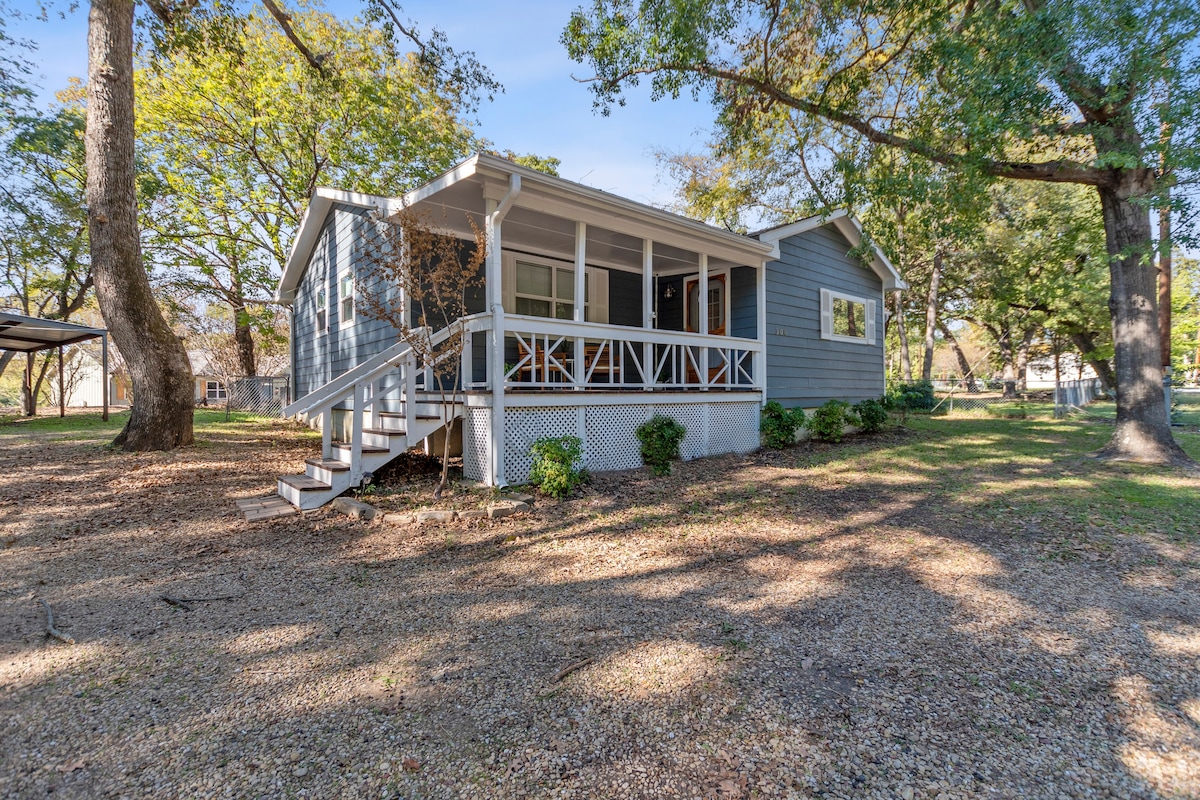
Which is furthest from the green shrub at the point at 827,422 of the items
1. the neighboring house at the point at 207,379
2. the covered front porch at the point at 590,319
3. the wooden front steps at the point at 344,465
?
the neighboring house at the point at 207,379

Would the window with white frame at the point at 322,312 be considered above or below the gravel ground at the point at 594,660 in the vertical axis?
above

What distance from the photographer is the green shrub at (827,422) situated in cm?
1035

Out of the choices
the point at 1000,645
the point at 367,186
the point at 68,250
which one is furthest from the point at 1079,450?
the point at 68,250

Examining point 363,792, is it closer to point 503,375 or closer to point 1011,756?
point 1011,756

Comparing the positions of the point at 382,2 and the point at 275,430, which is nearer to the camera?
the point at 382,2

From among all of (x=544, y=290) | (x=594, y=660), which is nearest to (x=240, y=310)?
(x=544, y=290)

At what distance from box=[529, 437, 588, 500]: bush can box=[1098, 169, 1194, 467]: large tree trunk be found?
8.07 metres

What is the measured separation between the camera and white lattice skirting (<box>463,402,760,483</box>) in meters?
6.25

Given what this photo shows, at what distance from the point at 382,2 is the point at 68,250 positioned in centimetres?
1275

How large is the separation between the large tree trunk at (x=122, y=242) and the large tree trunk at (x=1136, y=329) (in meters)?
14.0

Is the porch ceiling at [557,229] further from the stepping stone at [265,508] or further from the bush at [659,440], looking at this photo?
the stepping stone at [265,508]

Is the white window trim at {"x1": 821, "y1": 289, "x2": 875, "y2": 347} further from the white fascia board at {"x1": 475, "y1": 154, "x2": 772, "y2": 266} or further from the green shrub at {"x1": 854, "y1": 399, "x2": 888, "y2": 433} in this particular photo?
the white fascia board at {"x1": 475, "y1": 154, "x2": 772, "y2": 266}

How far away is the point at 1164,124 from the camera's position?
666 cm

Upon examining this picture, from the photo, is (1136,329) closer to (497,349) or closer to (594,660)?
(497,349)
